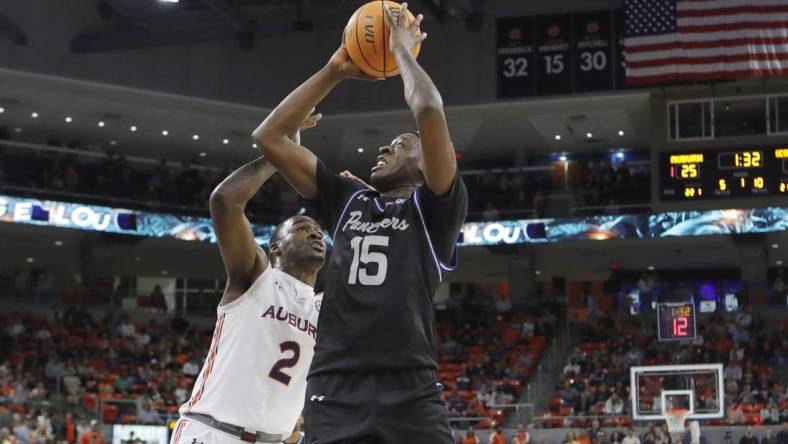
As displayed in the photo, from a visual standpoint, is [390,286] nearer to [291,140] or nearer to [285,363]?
[291,140]

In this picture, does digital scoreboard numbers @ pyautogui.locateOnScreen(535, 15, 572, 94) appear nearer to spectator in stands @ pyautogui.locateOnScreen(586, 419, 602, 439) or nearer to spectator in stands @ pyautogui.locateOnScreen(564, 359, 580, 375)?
spectator in stands @ pyautogui.locateOnScreen(564, 359, 580, 375)

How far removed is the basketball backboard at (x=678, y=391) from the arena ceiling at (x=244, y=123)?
819 cm

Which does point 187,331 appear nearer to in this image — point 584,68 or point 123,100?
point 123,100

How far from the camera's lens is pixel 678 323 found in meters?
24.4

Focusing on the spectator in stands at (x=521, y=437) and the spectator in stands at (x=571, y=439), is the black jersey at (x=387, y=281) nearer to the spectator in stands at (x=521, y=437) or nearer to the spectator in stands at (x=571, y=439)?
the spectator in stands at (x=571, y=439)

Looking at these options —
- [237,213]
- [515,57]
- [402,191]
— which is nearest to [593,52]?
[515,57]

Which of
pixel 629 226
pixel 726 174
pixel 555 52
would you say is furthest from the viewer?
pixel 629 226

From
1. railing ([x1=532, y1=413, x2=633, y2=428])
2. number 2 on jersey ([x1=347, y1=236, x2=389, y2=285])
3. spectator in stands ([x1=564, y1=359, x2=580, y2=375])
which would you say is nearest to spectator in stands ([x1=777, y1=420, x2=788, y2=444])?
railing ([x1=532, y1=413, x2=633, y2=428])

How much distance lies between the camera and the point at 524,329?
31.0 metres

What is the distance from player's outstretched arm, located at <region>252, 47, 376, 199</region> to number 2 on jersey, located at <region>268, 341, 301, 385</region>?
4.48 ft

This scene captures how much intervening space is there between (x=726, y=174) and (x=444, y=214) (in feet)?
Result: 66.9

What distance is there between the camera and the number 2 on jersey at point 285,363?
539 cm

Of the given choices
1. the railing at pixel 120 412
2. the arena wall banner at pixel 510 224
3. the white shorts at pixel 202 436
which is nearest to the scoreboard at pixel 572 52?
the arena wall banner at pixel 510 224

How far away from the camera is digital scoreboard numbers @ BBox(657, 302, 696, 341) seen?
24219mm
